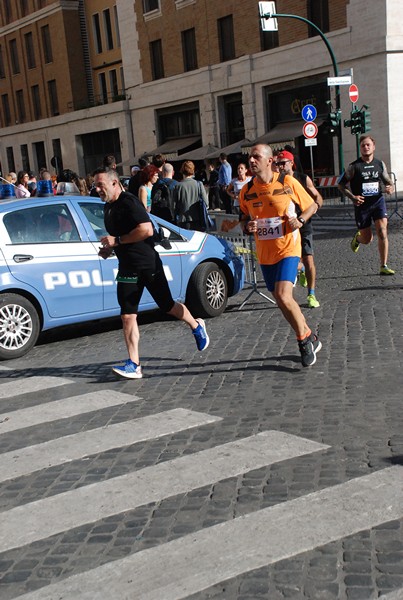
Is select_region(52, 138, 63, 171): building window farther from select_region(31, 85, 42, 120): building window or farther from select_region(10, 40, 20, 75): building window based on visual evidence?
select_region(10, 40, 20, 75): building window

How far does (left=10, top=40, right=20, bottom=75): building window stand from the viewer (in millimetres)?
57406

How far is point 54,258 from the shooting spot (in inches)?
333

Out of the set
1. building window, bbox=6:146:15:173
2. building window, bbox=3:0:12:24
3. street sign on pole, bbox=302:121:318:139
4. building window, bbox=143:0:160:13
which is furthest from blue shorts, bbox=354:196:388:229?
building window, bbox=3:0:12:24

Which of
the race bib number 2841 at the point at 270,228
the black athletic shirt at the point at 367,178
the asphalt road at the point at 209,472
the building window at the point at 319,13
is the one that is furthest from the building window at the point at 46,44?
the race bib number 2841 at the point at 270,228

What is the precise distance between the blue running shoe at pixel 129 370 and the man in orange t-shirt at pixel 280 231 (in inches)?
52.8

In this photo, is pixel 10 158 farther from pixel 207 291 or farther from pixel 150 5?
pixel 207 291

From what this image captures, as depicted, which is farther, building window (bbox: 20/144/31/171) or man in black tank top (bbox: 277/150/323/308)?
building window (bbox: 20/144/31/171)

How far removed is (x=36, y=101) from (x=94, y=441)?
175ft

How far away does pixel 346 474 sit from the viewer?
444 cm

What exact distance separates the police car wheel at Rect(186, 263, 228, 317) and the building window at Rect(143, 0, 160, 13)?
35.5 metres

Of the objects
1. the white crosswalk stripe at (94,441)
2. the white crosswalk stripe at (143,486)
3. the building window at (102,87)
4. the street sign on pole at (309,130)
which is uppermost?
the building window at (102,87)

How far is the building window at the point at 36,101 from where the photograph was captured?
55.4 m

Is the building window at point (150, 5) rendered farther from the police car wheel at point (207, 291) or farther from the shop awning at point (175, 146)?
the police car wheel at point (207, 291)

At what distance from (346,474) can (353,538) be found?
0.77 m
